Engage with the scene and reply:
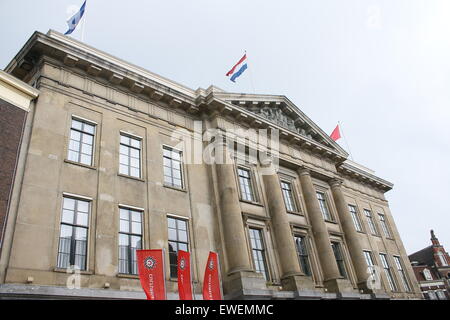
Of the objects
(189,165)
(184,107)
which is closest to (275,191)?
(189,165)

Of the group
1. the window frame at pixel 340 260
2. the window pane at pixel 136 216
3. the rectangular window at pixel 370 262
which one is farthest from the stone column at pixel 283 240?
the rectangular window at pixel 370 262

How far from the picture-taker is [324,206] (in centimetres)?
2639

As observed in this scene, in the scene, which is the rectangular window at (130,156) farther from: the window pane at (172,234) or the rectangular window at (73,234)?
the window pane at (172,234)

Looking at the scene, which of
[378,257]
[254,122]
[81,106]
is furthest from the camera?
[378,257]

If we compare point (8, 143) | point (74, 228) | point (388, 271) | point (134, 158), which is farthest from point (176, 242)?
point (388, 271)

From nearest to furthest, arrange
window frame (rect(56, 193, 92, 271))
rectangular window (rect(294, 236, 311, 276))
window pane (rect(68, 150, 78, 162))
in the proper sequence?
1. window frame (rect(56, 193, 92, 271))
2. window pane (rect(68, 150, 78, 162))
3. rectangular window (rect(294, 236, 311, 276))

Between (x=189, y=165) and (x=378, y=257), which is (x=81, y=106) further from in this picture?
(x=378, y=257)

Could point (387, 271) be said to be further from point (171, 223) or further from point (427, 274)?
point (427, 274)

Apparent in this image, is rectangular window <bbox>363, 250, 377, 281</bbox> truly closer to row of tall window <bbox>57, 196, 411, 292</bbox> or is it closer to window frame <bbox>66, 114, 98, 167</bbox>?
row of tall window <bbox>57, 196, 411, 292</bbox>

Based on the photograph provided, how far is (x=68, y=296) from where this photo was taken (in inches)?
476

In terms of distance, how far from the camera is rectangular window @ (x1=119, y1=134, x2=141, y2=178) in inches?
667

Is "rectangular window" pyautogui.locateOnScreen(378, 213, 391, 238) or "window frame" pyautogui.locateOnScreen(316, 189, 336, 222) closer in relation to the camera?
"window frame" pyautogui.locateOnScreen(316, 189, 336, 222)

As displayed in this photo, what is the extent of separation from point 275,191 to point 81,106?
11388 millimetres

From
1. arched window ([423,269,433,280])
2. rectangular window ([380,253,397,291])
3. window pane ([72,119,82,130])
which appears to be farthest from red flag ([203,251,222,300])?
arched window ([423,269,433,280])
